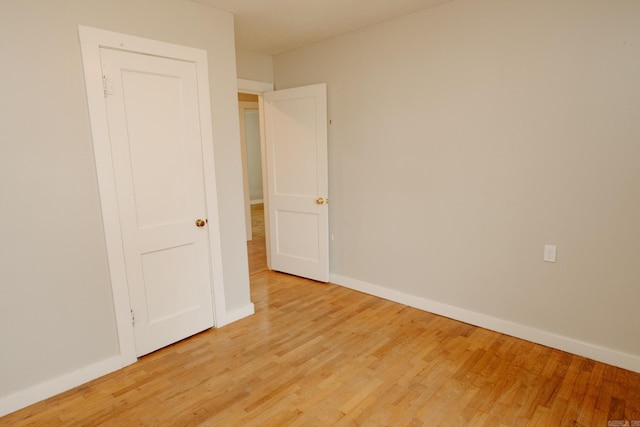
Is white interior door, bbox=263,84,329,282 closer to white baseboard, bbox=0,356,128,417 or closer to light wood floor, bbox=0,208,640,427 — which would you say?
light wood floor, bbox=0,208,640,427

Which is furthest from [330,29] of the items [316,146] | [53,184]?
[53,184]

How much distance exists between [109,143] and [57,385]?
1.53 meters

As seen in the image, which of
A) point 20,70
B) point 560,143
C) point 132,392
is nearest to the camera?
point 20,70

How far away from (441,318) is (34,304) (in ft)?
9.63

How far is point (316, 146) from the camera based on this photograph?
11.9ft

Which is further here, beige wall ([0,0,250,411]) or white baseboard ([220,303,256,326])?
white baseboard ([220,303,256,326])

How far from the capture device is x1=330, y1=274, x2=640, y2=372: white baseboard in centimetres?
229

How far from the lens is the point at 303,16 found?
9.51 feet

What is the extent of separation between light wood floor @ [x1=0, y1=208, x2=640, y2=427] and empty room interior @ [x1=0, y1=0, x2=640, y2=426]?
0.6 inches

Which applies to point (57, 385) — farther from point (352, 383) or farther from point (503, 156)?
point (503, 156)

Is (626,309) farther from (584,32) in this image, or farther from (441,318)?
(584,32)

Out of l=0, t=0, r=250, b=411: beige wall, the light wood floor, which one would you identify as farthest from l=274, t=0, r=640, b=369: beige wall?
l=0, t=0, r=250, b=411: beige wall

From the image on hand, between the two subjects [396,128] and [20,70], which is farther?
[396,128]

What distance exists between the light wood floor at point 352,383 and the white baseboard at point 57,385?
0.04m
